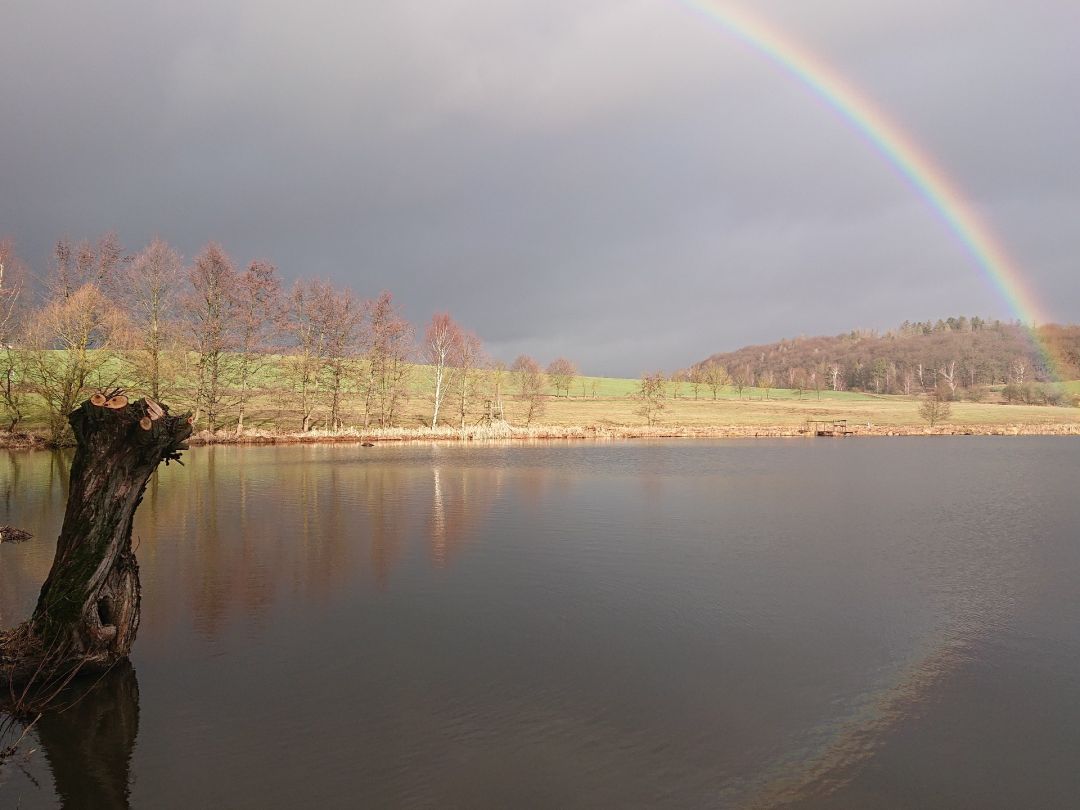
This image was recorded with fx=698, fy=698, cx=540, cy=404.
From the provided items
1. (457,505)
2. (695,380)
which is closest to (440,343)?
(457,505)

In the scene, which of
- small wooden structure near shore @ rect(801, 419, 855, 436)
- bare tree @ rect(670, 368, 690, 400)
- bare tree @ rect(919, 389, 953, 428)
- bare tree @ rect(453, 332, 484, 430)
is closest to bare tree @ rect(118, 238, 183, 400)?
bare tree @ rect(453, 332, 484, 430)

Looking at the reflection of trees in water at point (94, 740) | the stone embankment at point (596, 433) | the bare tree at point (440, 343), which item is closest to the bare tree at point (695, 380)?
the stone embankment at point (596, 433)

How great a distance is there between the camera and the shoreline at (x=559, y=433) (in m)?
Result: 43.7

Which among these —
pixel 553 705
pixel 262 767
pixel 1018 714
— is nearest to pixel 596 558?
pixel 553 705

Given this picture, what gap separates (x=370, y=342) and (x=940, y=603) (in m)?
45.8

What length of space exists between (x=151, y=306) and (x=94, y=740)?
40.8 m

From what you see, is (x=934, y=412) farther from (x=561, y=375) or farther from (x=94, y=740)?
(x=94, y=740)

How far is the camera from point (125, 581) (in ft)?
27.2

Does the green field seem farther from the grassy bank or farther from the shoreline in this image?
the shoreline

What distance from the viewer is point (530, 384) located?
263 feet

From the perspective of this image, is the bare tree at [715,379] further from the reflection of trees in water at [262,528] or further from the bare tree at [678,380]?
the reflection of trees in water at [262,528]

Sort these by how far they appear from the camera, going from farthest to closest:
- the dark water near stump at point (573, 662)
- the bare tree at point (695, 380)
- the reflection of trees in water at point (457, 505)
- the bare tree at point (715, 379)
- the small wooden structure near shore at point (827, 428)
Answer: the bare tree at point (715, 379), the bare tree at point (695, 380), the small wooden structure near shore at point (827, 428), the reflection of trees in water at point (457, 505), the dark water near stump at point (573, 662)

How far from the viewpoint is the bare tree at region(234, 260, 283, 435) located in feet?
148

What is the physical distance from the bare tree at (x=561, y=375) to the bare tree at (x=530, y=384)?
42.5 feet
